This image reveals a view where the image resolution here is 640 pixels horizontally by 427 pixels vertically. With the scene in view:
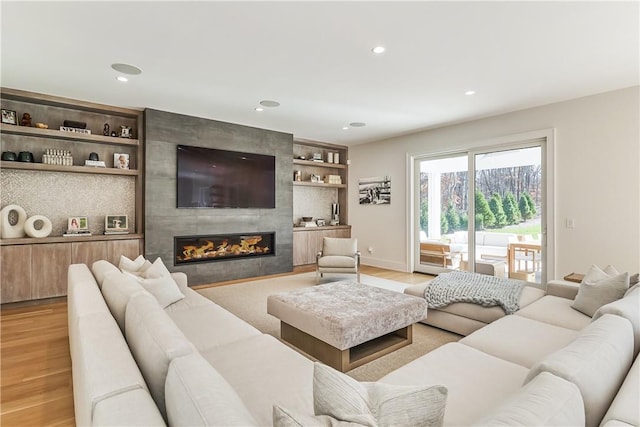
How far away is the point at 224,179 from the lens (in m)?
5.19

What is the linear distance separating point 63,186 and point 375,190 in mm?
5225

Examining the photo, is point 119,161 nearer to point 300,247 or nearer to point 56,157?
point 56,157

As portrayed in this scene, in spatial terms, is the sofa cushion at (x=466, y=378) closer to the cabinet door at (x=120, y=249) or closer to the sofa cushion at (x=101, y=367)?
the sofa cushion at (x=101, y=367)

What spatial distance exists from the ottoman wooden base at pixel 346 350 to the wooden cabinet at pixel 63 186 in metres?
2.95

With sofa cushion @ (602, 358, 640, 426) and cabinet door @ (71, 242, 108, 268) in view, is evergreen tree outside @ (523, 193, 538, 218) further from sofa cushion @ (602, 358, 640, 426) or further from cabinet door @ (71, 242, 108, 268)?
cabinet door @ (71, 242, 108, 268)

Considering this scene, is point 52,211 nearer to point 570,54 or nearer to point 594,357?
point 594,357

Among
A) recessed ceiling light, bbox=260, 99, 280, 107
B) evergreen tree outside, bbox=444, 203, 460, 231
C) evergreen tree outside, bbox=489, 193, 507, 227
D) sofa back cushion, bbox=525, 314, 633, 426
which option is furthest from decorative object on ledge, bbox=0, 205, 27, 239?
evergreen tree outside, bbox=489, 193, 507, 227

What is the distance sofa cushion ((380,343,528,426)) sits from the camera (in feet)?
4.20

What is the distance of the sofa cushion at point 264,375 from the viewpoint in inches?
50.3

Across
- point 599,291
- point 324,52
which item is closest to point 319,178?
point 324,52

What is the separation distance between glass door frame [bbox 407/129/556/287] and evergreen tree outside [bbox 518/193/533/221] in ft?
0.59

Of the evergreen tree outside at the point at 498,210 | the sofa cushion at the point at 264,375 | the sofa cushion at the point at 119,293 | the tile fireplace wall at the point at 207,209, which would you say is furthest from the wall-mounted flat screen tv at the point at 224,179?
the evergreen tree outside at the point at 498,210

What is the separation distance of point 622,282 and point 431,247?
138 inches

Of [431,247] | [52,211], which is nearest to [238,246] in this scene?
[52,211]
